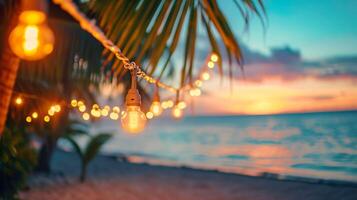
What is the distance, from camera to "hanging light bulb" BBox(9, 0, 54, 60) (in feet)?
2.75

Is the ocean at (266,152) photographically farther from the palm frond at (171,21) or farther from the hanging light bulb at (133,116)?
the palm frond at (171,21)

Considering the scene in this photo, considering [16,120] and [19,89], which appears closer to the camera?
[19,89]

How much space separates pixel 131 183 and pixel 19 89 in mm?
5646

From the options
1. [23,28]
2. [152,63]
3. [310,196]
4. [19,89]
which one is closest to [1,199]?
[19,89]

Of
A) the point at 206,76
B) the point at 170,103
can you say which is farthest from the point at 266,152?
the point at 206,76

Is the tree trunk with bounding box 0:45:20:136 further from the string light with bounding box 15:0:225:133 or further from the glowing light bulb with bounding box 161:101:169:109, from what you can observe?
the glowing light bulb with bounding box 161:101:169:109

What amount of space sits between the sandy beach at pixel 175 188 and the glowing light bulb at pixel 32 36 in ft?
21.8

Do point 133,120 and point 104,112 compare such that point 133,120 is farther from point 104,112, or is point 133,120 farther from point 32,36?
point 104,112

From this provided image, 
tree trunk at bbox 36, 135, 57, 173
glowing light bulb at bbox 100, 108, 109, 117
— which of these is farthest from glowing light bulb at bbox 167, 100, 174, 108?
tree trunk at bbox 36, 135, 57, 173

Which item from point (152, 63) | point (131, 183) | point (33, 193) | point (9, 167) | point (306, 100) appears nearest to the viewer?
point (152, 63)

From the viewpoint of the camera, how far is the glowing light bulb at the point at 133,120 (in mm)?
1740

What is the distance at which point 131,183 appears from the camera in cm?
911

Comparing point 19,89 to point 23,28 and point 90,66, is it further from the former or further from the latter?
point 23,28

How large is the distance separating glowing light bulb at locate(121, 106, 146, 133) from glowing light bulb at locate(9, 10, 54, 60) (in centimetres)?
90
